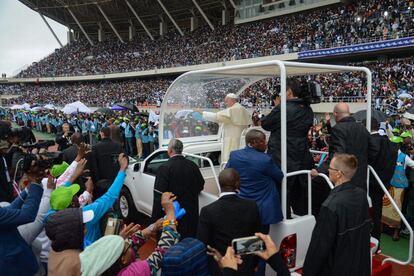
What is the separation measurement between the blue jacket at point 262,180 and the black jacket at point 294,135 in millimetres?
375

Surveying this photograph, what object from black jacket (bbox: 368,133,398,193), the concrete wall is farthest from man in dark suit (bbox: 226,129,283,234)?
the concrete wall

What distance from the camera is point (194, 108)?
19.6ft

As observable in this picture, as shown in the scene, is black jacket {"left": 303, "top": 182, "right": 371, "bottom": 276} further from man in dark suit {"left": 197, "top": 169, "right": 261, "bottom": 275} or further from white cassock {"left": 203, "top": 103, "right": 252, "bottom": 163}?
white cassock {"left": 203, "top": 103, "right": 252, "bottom": 163}

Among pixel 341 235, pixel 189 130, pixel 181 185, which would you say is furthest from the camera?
pixel 189 130

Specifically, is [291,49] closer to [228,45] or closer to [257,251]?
[228,45]

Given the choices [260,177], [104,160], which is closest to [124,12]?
[104,160]

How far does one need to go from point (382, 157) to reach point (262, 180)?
69.3 inches

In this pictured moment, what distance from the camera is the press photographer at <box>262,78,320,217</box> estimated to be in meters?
3.59

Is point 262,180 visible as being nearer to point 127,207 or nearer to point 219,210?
point 219,210

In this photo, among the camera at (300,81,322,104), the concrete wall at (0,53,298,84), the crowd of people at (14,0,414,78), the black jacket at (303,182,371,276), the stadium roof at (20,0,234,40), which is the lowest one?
the black jacket at (303,182,371,276)

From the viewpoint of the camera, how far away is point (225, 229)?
8.63ft

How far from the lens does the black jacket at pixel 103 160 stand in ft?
16.8

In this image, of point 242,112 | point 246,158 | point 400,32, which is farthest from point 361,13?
point 246,158

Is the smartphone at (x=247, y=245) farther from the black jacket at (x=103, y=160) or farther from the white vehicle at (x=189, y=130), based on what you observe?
the black jacket at (x=103, y=160)
